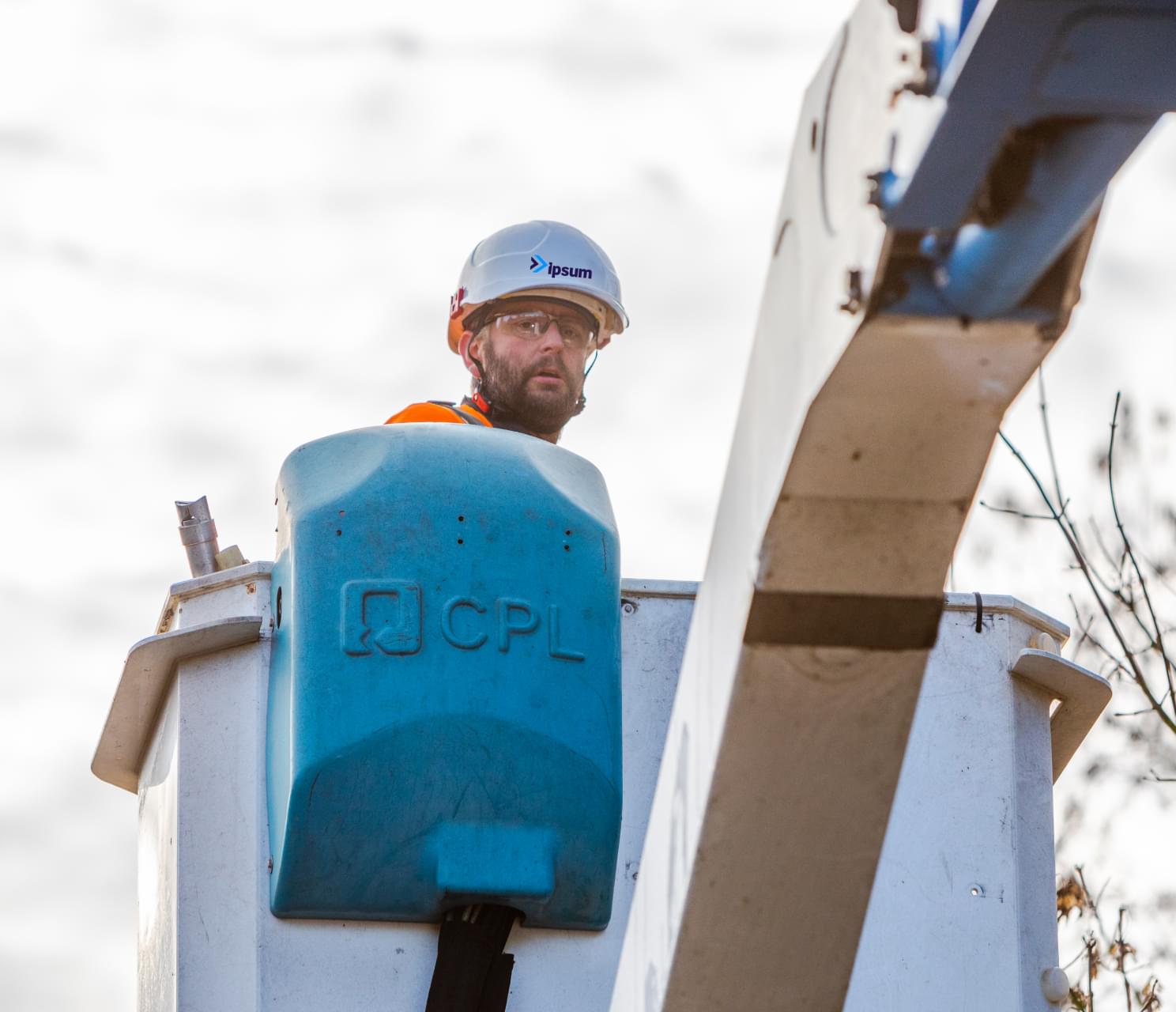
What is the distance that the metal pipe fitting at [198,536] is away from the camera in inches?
178

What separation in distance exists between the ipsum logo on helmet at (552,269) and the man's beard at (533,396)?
36 cm

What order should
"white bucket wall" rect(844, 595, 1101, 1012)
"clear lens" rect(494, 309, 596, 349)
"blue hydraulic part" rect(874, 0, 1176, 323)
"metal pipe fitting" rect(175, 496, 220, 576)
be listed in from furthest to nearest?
"clear lens" rect(494, 309, 596, 349), "metal pipe fitting" rect(175, 496, 220, 576), "white bucket wall" rect(844, 595, 1101, 1012), "blue hydraulic part" rect(874, 0, 1176, 323)

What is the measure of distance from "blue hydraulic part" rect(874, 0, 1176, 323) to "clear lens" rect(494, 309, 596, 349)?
3.27 metres

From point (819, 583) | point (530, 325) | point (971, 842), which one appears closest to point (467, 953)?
point (971, 842)

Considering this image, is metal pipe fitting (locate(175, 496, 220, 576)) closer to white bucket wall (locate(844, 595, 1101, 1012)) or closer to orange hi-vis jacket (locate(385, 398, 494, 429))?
orange hi-vis jacket (locate(385, 398, 494, 429))

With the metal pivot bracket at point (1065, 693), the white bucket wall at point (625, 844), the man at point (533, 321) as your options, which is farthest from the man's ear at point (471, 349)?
the metal pivot bracket at point (1065, 693)

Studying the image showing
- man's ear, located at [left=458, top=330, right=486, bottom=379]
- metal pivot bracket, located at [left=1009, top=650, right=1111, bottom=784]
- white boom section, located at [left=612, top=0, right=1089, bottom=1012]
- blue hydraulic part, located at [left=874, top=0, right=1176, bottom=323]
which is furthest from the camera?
man's ear, located at [left=458, top=330, right=486, bottom=379]

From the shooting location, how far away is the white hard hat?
5.46m

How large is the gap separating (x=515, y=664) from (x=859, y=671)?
4.91 feet

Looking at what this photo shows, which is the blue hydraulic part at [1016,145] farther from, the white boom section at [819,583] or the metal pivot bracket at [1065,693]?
the metal pivot bracket at [1065,693]

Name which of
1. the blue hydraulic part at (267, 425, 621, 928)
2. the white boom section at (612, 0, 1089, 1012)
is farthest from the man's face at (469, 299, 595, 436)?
the white boom section at (612, 0, 1089, 1012)

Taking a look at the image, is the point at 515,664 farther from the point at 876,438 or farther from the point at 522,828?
the point at 876,438

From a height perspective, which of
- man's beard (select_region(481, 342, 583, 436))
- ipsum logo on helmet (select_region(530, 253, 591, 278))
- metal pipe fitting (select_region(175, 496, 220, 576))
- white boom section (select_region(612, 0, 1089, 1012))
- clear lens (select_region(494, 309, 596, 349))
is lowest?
white boom section (select_region(612, 0, 1089, 1012))

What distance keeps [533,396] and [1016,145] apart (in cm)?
323
